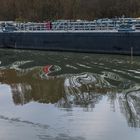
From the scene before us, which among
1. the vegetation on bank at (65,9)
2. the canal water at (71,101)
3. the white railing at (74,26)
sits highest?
the vegetation on bank at (65,9)

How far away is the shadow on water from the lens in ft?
58.3

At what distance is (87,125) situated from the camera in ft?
46.6

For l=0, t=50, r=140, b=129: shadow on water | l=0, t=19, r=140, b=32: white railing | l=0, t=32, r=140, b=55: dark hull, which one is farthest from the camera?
l=0, t=19, r=140, b=32: white railing

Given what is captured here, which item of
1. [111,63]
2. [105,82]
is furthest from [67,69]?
[105,82]

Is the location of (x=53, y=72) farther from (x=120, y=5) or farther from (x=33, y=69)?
(x=120, y=5)

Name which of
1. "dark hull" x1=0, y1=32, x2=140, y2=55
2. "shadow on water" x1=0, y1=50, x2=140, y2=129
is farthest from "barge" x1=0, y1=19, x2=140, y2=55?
"shadow on water" x1=0, y1=50, x2=140, y2=129

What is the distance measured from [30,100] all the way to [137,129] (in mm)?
5919

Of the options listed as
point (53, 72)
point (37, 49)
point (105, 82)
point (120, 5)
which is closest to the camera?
point (105, 82)

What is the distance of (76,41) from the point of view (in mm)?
39812

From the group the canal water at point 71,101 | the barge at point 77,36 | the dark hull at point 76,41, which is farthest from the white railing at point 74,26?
the canal water at point 71,101

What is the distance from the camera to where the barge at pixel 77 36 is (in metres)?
36.1

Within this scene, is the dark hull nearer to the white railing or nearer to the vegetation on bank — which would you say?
the white railing

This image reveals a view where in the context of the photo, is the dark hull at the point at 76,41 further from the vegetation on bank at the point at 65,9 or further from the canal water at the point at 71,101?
the vegetation on bank at the point at 65,9

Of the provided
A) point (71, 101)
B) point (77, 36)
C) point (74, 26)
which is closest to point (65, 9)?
point (74, 26)
